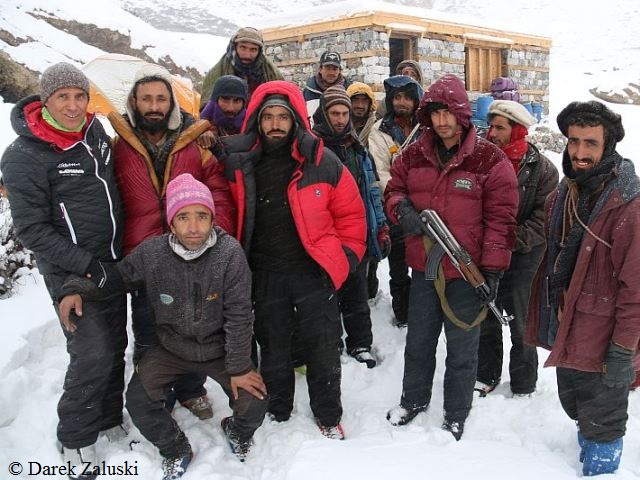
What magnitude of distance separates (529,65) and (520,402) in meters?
13.7

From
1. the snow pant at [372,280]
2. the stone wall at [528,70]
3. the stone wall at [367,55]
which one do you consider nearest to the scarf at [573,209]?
the snow pant at [372,280]

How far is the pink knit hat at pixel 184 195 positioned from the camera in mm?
2898

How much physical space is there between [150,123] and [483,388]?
3.18 m

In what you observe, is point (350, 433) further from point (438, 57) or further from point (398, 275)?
point (438, 57)

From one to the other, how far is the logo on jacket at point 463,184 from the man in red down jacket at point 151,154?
61.2 inches

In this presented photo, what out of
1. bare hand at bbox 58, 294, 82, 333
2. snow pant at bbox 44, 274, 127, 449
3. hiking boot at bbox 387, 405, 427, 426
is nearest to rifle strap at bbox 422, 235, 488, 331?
hiking boot at bbox 387, 405, 427, 426

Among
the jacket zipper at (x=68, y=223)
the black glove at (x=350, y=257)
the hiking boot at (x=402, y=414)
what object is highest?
the jacket zipper at (x=68, y=223)

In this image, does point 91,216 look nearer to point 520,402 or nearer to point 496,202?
point 496,202

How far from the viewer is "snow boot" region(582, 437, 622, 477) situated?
2854 millimetres

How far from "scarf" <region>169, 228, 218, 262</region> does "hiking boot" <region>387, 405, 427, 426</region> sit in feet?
5.91

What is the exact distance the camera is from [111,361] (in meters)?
3.07

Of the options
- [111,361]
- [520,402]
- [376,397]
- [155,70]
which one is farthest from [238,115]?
[520,402]

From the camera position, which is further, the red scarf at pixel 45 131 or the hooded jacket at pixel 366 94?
the hooded jacket at pixel 366 94

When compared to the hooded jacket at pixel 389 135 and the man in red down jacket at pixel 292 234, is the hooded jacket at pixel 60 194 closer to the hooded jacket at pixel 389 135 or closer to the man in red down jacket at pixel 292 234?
the man in red down jacket at pixel 292 234
